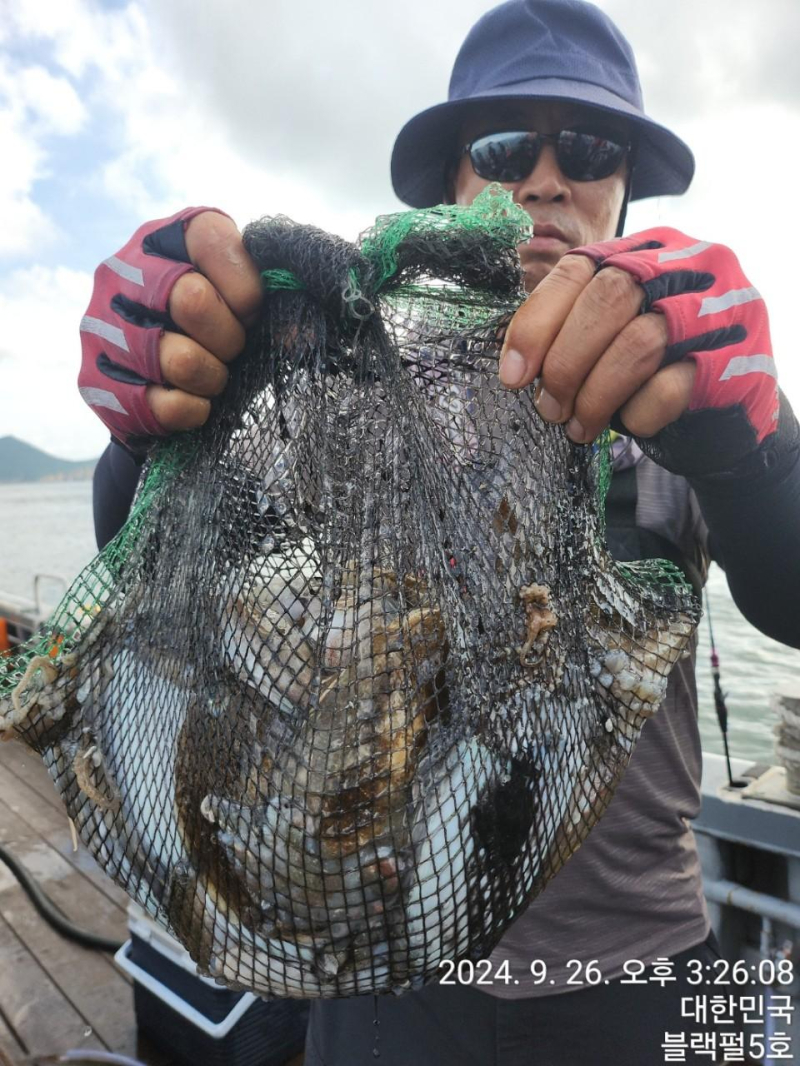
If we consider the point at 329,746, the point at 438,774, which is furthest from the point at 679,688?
the point at 329,746

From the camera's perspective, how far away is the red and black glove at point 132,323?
1046 millimetres

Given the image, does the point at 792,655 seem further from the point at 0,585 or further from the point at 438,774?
the point at 0,585

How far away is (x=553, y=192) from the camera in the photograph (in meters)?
1.67

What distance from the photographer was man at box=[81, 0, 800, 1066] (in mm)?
962

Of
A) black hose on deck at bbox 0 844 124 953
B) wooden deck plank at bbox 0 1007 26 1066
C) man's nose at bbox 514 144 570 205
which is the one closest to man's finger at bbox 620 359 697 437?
man's nose at bbox 514 144 570 205

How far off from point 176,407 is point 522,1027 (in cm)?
139

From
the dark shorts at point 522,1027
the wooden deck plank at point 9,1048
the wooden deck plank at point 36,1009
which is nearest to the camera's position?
the dark shorts at point 522,1027

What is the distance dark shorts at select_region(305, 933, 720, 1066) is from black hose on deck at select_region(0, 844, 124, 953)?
250 cm

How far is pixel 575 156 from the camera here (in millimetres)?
1708

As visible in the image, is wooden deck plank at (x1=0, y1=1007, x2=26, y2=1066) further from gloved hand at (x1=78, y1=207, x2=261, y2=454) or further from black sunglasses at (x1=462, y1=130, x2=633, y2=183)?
Answer: black sunglasses at (x1=462, y1=130, x2=633, y2=183)

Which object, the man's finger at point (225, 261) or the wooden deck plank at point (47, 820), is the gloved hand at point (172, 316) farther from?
the wooden deck plank at point (47, 820)

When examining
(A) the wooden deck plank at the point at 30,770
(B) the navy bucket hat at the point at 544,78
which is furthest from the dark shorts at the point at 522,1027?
(A) the wooden deck plank at the point at 30,770

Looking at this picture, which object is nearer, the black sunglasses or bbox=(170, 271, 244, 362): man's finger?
bbox=(170, 271, 244, 362): man's finger

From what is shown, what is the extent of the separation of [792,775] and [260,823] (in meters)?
2.79
